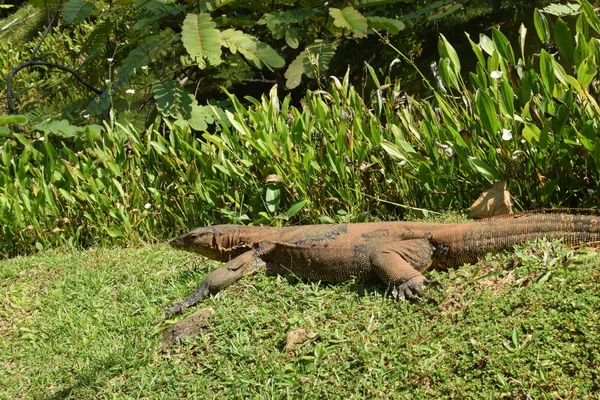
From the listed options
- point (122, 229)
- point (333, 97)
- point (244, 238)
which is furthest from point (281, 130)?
point (122, 229)

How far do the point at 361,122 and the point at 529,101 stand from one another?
1.56 m

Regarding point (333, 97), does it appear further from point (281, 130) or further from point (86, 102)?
point (86, 102)

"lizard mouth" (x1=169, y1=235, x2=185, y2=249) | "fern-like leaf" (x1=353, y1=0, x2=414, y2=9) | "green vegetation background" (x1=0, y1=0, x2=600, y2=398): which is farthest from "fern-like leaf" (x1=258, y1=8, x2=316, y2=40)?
"lizard mouth" (x1=169, y1=235, x2=185, y2=249)

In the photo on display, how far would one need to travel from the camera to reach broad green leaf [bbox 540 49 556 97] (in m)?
4.70

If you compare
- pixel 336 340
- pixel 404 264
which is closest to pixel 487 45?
pixel 404 264

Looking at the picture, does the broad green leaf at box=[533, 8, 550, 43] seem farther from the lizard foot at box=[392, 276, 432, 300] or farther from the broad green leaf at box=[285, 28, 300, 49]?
the broad green leaf at box=[285, 28, 300, 49]

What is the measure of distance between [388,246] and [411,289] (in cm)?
40

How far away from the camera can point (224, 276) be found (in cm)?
493

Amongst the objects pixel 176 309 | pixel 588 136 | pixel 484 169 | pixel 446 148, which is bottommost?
pixel 176 309

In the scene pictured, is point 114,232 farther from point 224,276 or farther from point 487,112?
point 487,112

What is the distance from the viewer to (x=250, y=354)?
4070 mm

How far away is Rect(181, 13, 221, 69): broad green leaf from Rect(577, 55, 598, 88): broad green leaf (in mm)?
3293

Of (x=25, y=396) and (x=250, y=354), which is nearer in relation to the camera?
(x=250, y=354)

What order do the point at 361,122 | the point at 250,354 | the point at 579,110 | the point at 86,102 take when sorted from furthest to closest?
the point at 86,102 → the point at 361,122 → the point at 579,110 → the point at 250,354
